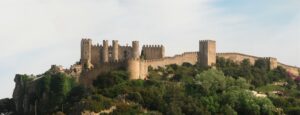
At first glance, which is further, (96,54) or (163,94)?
(96,54)

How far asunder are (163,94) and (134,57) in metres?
6.17

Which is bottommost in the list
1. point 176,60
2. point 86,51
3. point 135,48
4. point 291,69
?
point 291,69

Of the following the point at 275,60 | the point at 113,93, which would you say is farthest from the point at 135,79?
the point at 275,60

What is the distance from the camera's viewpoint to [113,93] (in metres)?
74.3

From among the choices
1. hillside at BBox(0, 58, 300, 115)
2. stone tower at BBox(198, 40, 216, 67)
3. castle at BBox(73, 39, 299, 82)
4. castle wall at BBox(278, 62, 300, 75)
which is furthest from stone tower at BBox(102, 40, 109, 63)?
castle wall at BBox(278, 62, 300, 75)

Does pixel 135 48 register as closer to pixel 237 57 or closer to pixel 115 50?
pixel 115 50

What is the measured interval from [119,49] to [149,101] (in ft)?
33.2

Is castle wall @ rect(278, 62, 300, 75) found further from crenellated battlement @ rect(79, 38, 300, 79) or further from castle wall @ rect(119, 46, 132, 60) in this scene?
castle wall @ rect(119, 46, 132, 60)

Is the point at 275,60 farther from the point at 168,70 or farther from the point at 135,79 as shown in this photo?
the point at 135,79

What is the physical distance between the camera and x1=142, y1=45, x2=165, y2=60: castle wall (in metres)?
84.1

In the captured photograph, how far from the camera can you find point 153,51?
277 feet

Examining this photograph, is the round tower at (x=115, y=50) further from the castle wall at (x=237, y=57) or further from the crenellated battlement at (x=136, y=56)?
the castle wall at (x=237, y=57)

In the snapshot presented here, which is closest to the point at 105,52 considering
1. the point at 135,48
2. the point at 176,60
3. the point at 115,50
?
the point at 115,50

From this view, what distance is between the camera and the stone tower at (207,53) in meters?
86.8
